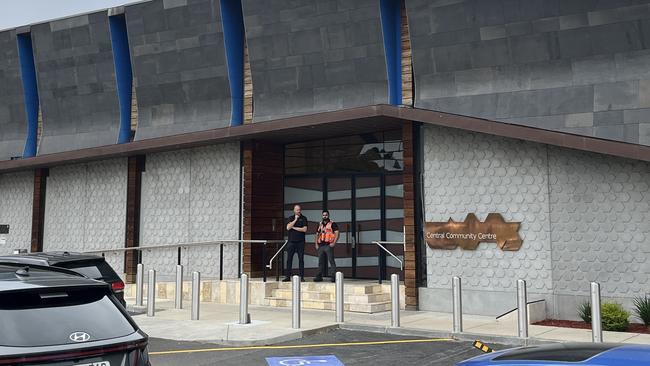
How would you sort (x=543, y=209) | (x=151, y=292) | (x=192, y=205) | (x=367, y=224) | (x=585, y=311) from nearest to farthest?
(x=585, y=311) < (x=543, y=209) < (x=151, y=292) < (x=367, y=224) < (x=192, y=205)

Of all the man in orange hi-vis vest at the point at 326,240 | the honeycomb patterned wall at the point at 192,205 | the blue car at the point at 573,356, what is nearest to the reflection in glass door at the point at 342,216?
the man in orange hi-vis vest at the point at 326,240

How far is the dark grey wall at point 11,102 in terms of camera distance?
21484mm

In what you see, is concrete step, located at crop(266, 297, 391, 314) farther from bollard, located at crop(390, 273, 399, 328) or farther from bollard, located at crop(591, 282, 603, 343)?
bollard, located at crop(591, 282, 603, 343)

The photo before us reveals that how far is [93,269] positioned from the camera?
10.0 m

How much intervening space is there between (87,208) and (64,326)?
1697 centimetres

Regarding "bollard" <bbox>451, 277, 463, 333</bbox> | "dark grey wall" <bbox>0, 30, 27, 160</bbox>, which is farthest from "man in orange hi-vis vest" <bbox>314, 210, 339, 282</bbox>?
"dark grey wall" <bbox>0, 30, 27, 160</bbox>

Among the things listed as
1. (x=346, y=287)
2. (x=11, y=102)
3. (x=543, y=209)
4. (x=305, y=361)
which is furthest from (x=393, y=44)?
(x=11, y=102)

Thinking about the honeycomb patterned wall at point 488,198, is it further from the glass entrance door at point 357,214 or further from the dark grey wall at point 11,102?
the dark grey wall at point 11,102

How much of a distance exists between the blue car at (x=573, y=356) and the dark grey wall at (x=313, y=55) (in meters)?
11.5

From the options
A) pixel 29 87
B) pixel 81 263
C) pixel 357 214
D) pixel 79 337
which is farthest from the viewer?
pixel 29 87

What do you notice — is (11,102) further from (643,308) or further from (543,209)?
(643,308)

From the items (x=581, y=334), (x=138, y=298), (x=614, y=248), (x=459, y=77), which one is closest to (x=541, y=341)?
(x=581, y=334)

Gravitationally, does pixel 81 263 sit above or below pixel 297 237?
below

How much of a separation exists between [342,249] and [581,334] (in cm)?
721
